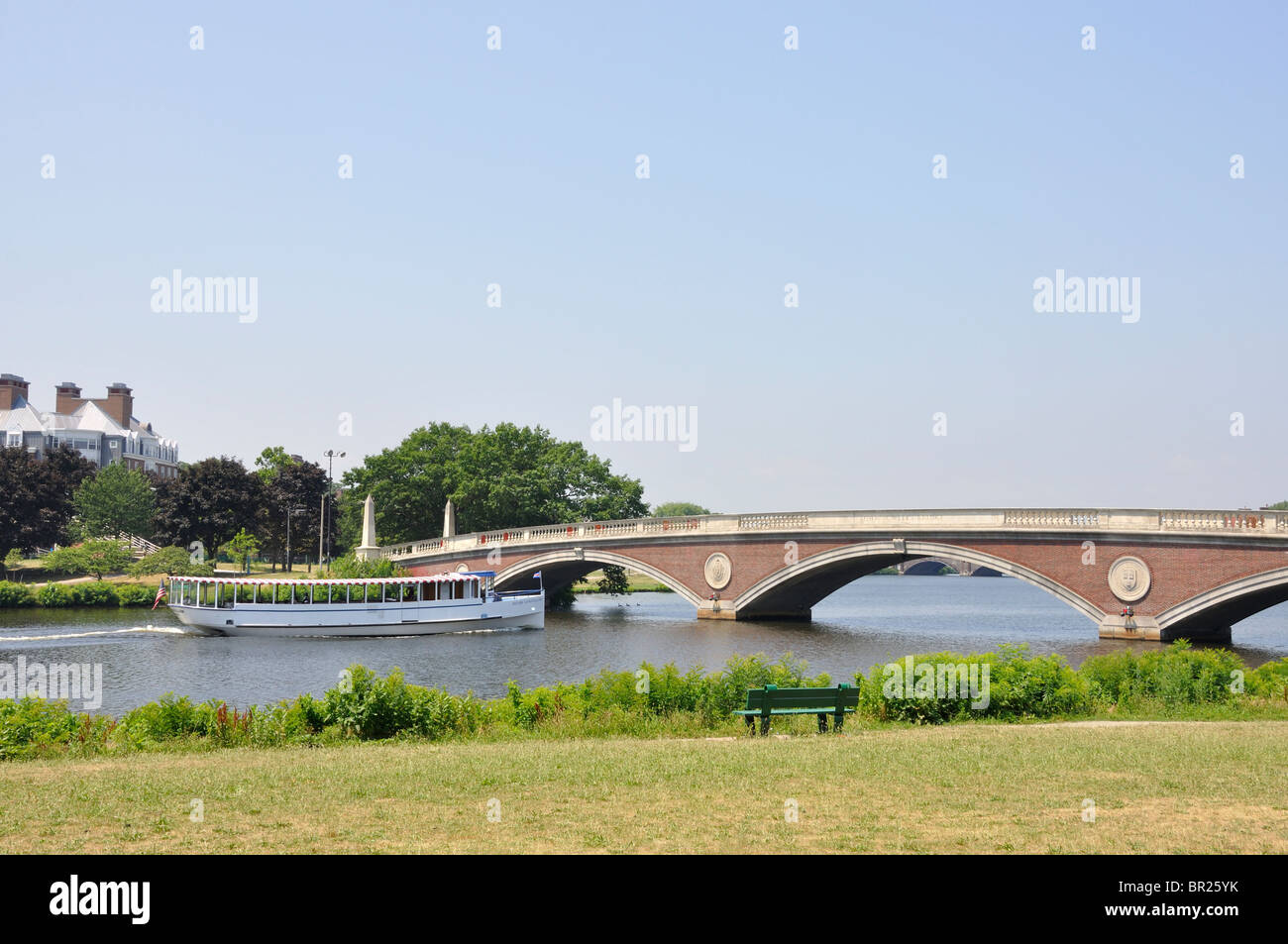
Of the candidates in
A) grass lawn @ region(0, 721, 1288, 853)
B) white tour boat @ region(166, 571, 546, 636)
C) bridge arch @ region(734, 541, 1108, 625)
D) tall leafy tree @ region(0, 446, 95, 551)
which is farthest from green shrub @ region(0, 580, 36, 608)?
grass lawn @ region(0, 721, 1288, 853)

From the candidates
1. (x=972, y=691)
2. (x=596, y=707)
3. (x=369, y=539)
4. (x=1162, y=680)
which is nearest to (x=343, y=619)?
(x=369, y=539)

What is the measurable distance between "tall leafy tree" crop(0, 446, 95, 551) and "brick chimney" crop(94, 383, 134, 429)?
4084 cm

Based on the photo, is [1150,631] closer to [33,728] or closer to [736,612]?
[736,612]

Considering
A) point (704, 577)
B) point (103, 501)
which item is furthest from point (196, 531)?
point (704, 577)

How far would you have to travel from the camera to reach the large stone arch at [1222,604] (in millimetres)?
41469

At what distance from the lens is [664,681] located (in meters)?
20.3

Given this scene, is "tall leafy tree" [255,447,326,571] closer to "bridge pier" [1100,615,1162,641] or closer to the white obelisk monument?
the white obelisk monument

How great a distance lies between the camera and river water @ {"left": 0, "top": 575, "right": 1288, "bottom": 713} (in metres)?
36.1

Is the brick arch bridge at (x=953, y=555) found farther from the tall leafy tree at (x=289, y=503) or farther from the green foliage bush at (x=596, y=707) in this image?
the tall leafy tree at (x=289, y=503)

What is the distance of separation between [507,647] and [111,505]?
62.9m

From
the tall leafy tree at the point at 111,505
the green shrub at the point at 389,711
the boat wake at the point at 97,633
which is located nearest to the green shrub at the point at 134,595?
the boat wake at the point at 97,633

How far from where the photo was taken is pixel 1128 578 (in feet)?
148

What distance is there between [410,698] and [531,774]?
20.0ft
